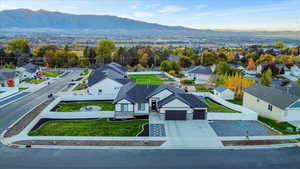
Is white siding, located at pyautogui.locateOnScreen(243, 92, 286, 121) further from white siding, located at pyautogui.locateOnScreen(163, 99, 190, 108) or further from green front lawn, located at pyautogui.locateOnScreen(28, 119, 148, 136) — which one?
green front lawn, located at pyautogui.locateOnScreen(28, 119, 148, 136)

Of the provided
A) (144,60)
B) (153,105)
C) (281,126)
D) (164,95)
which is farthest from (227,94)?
(144,60)

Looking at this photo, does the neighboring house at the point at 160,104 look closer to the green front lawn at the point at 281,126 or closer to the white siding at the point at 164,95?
the white siding at the point at 164,95

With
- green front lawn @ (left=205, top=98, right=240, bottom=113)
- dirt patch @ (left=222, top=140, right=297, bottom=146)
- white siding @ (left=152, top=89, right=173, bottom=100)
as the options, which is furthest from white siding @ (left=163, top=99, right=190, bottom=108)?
dirt patch @ (left=222, top=140, right=297, bottom=146)

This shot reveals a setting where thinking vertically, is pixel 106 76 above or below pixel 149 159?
above

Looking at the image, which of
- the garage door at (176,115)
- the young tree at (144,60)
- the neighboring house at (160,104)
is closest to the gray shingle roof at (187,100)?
the neighboring house at (160,104)

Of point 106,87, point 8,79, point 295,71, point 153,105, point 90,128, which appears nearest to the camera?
point 90,128

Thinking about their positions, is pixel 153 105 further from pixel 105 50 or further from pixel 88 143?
pixel 105 50
